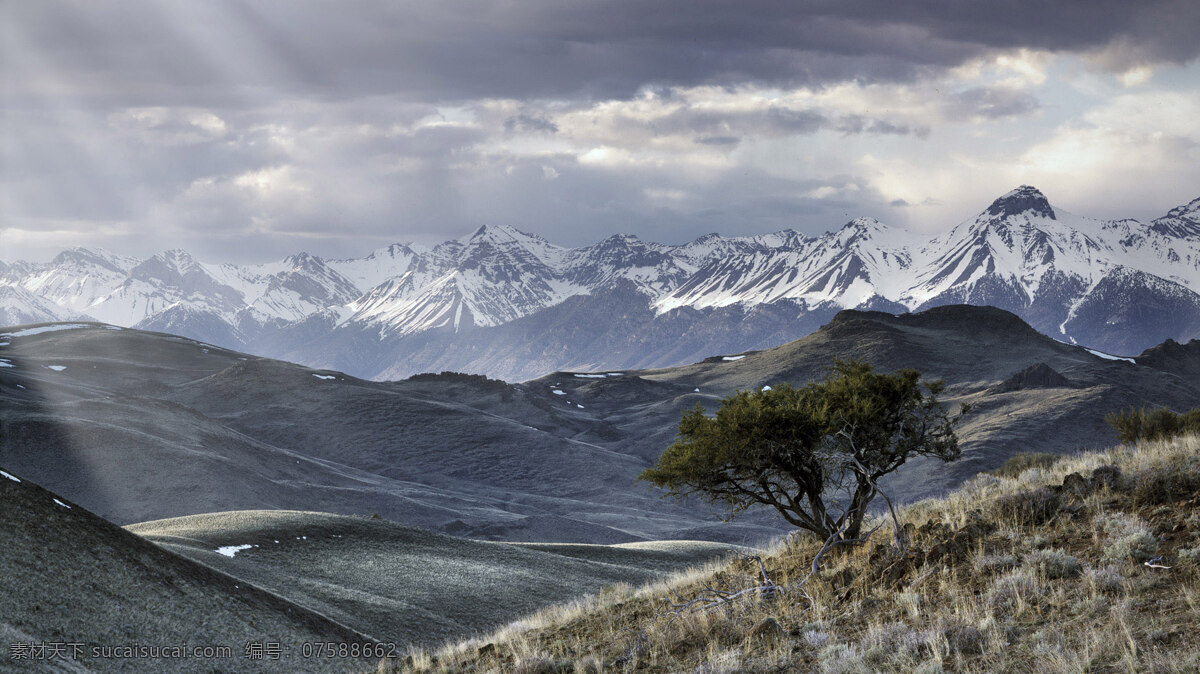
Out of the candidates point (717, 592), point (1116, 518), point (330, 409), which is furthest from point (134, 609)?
point (330, 409)

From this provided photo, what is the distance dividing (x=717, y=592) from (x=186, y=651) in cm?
1084

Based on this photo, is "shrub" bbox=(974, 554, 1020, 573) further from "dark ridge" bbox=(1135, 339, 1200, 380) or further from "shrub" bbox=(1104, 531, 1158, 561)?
"dark ridge" bbox=(1135, 339, 1200, 380)

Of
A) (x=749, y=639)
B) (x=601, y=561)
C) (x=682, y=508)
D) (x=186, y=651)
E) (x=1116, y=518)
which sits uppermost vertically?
(x=1116, y=518)

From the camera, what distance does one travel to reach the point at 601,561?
41.4 meters

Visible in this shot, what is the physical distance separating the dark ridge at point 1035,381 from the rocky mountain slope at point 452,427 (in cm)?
26

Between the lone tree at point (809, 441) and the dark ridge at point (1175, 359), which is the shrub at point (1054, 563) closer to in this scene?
the lone tree at point (809, 441)

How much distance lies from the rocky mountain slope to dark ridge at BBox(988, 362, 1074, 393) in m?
0.26

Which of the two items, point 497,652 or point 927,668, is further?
point 497,652

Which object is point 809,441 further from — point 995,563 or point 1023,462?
point 1023,462

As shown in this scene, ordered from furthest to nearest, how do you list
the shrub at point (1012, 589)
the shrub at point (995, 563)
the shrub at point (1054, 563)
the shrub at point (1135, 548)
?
the shrub at point (995, 563)
the shrub at point (1054, 563)
the shrub at point (1135, 548)
the shrub at point (1012, 589)

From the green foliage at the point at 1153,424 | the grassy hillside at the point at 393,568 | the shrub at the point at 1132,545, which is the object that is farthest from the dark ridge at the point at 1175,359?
the shrub at the point at 1132,545

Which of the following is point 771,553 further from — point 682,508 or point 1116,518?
point 682,508

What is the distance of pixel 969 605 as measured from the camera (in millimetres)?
12008

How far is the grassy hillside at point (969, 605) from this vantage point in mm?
10414
